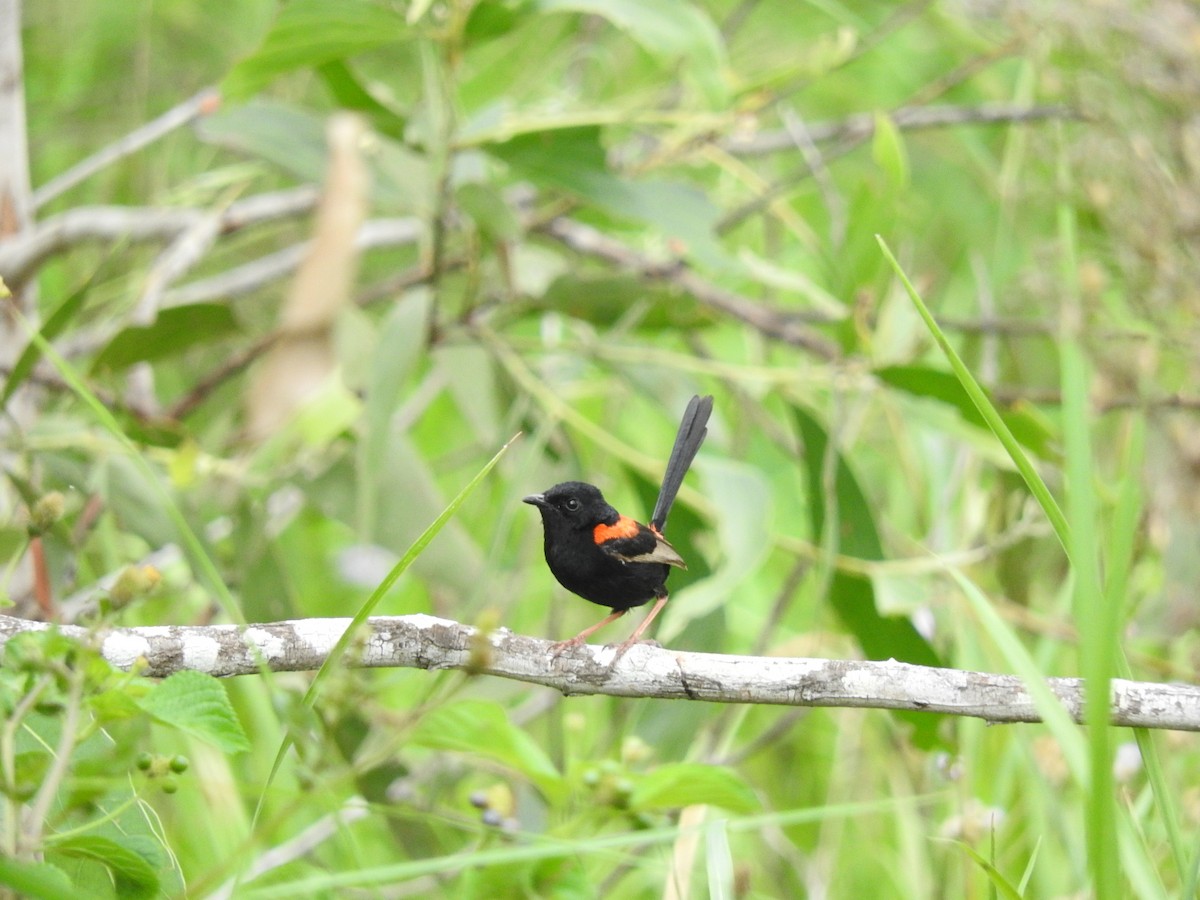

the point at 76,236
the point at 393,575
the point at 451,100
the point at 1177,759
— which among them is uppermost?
the point at 451,100

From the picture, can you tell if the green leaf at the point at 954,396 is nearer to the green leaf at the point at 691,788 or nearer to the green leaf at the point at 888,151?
the green leaf at the point at 888,151

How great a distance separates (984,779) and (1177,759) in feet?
2.90

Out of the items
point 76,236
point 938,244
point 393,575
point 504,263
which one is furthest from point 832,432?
point 938,244

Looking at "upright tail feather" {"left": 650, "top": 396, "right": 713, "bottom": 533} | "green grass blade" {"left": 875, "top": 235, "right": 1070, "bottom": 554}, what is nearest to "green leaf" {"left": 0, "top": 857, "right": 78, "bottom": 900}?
"green grass blade" {"left": 875, "top": 235, "right": 1070, "bottom": 554}

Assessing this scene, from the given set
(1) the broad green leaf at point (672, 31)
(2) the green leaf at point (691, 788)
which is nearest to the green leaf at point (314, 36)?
(1) the broad green leaf at point (672, 31)

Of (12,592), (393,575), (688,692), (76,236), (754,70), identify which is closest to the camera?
(393,575)

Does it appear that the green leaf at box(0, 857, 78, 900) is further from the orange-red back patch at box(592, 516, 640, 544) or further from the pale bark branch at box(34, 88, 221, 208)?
the pale bark branch at box(34, 88, 221, 208)

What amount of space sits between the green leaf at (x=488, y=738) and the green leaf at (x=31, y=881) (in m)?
1.03

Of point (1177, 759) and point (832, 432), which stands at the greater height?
point (832, 432)

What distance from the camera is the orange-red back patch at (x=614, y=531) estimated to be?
256 centimetres

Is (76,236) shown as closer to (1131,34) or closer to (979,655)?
(979,655)

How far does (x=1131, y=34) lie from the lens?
4.10m

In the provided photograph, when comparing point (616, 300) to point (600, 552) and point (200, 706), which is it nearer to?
point (600, 552)

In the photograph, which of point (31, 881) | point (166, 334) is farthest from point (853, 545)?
point (31, 881)
